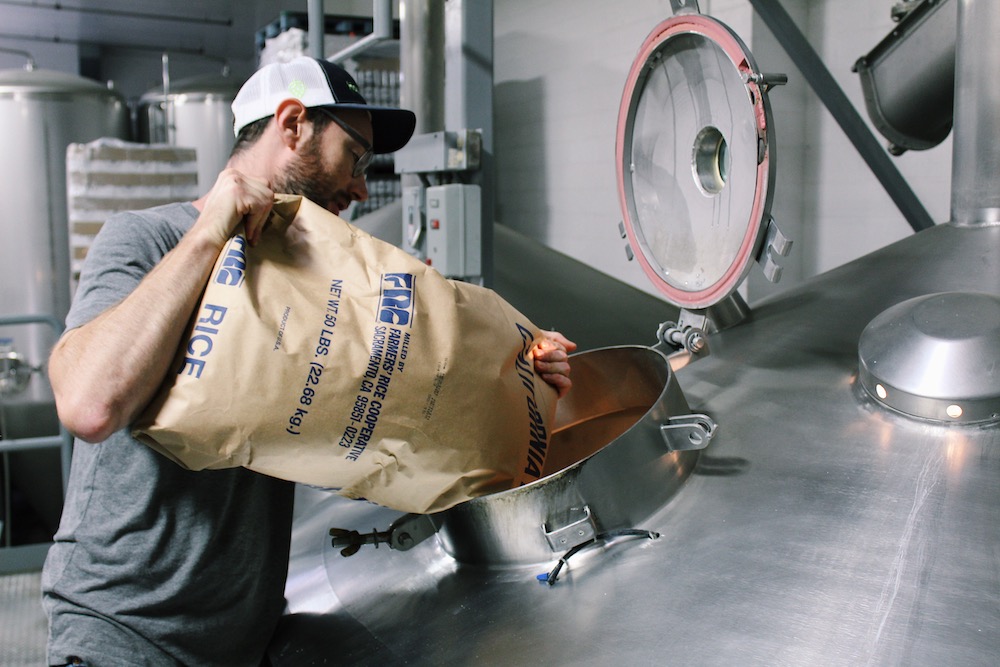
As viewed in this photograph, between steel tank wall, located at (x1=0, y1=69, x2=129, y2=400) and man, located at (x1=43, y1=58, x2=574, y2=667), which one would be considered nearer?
man, located at (x1=43, y1=58, x2=574, y2=667)

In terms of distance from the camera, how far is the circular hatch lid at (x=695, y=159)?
107cm

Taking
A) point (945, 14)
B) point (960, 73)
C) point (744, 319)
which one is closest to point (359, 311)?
point (744, 319)

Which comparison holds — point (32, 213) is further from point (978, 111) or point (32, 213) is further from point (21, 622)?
point (978, 111)

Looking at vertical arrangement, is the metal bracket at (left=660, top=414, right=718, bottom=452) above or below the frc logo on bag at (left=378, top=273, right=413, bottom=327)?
below

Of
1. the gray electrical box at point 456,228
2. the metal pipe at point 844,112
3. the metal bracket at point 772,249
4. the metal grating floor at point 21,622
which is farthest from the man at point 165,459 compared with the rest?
the metal grating floor at point 21,622

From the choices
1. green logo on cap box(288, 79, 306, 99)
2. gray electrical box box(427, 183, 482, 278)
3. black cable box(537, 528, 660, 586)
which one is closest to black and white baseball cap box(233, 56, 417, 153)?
green logo on cap box(288, 79, 306, 99)

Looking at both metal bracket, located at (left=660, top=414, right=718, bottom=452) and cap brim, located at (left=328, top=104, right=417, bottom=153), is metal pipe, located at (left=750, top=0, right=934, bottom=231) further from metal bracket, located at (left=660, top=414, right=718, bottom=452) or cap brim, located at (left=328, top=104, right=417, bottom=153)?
metal bracket, located at (left=660, top=414, right=718, bottom=452)

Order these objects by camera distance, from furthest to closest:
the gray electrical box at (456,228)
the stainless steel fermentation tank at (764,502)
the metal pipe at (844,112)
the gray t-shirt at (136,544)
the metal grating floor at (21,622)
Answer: the gray electrical box at (456,228) → the metal grating floor at (21,622) → the metal pipe at (844,112) → the gray t-shirt at (136,544) → the stainless steel fermentation tank at (764,502)

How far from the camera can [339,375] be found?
760 mm

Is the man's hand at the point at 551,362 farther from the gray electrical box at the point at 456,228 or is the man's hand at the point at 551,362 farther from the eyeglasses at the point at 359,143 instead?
the gray electrical box at the point at 456,228

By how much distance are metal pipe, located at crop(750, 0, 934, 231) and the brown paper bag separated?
4.29 feet

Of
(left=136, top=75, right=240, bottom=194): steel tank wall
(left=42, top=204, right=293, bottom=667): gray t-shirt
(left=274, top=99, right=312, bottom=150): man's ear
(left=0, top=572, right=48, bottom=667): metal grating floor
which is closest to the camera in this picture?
(left=42, top=204, right=293, bottom=667): gray t-shirt

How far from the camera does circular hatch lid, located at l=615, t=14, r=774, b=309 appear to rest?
1.07 meters

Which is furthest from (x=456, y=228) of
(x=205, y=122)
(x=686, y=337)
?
(x=205, y=122)
